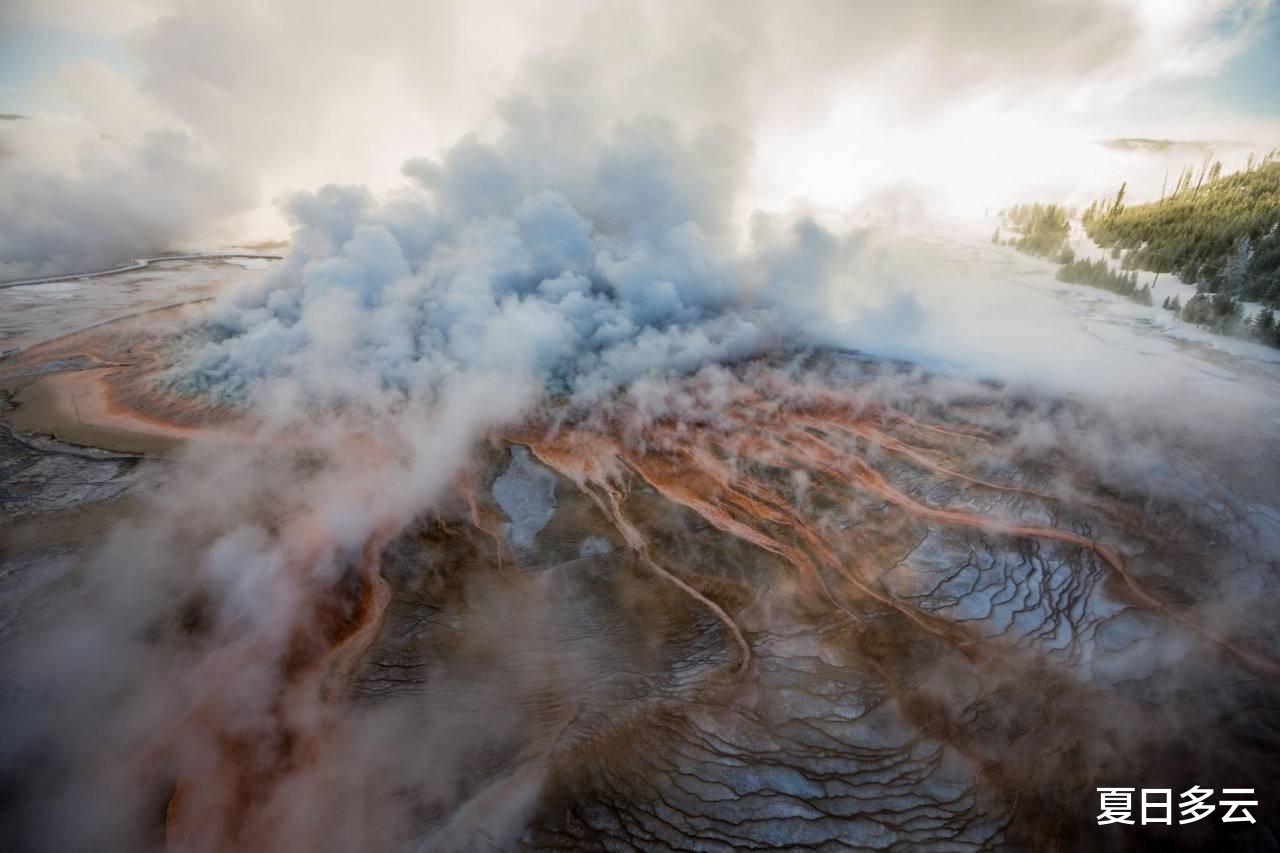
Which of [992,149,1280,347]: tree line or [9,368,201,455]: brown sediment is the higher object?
[992,149,1280,347]: tree line

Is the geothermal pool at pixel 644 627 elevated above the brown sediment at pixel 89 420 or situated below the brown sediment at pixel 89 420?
below

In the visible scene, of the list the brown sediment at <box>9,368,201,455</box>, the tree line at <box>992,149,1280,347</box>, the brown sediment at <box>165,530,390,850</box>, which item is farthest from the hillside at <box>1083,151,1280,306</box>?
the brown sediment at <box>9,368,201,455</box>

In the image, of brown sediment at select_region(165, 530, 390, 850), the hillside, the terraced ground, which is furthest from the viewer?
the hillside

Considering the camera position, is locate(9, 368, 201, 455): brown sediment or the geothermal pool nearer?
the geothermal pool

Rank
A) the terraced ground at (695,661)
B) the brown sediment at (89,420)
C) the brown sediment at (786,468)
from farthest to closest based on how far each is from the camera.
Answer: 1. the brown sediment at (89,420)
2. the brown sediment at (786,468)
3. the terraced ground at (695,661)

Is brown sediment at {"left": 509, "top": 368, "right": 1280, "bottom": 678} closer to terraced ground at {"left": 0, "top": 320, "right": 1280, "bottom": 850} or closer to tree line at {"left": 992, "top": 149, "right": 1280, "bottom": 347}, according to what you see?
terraced ground at {"left": 0, "top": 320, "right": 1280, "bottom": 850}

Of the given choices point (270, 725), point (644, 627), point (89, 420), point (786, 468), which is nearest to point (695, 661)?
point (644, 627)

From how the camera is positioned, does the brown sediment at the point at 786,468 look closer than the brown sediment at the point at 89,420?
Yes

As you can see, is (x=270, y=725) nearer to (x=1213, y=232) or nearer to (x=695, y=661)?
(x=695, y=661)

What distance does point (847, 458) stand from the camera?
47.4 ft

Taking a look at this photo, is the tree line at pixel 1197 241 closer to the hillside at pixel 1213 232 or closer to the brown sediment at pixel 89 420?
the hillside at pixel 1213 232

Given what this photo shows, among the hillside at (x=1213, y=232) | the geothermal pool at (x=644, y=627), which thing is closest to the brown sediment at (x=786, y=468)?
the geothermal pool at (x=644, y=627)

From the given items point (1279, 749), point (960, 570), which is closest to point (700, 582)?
point (960, 570)

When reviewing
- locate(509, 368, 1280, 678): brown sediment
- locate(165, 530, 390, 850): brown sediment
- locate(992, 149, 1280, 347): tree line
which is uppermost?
locate(992, 149, 1280, 347): tree line
